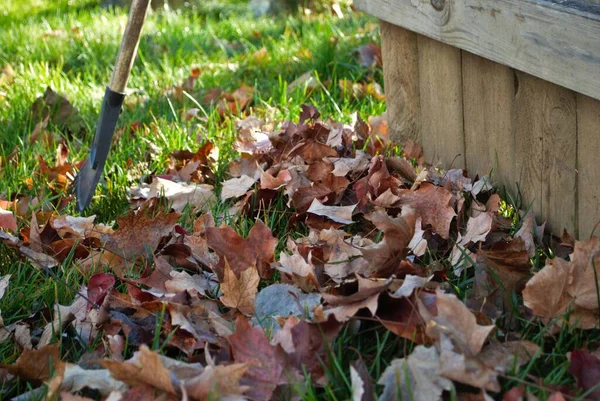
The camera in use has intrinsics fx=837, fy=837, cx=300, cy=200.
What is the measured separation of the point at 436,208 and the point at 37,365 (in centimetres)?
99

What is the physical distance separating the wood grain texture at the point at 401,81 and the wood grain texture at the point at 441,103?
0.04m

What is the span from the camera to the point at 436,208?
205 cm

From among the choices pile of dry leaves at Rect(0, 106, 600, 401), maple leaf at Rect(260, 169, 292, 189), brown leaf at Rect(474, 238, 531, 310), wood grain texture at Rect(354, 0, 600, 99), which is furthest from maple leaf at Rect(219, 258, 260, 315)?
wood grain texture at Rect(354, 0, 600, 99)

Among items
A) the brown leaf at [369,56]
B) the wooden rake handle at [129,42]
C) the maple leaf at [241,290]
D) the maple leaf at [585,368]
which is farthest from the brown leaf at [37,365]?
the brown leaf at [369,56]

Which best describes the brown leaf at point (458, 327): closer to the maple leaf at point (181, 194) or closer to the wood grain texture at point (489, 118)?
the wood grain texture at point (489, 118)

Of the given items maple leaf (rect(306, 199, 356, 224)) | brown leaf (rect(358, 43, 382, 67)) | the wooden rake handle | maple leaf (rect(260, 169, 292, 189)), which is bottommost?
brown leaf (rect(358, 43, 382, 67))

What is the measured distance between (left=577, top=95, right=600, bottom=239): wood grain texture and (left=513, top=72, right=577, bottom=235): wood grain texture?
21mm

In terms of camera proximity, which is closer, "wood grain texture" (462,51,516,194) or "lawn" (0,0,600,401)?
"lawn" (0,0,600,401)

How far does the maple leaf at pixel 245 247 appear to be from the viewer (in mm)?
1911

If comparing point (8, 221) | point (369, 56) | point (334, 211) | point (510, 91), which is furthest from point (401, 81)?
point (8, 221)

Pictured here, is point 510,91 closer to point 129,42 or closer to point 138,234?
point 138,234

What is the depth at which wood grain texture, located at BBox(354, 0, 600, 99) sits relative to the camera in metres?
1.77

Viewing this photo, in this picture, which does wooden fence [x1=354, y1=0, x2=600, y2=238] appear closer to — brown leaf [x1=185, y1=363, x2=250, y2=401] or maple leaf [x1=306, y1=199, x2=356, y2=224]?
maple leaf [x1=306, y1=199, x2=356, y2=224]

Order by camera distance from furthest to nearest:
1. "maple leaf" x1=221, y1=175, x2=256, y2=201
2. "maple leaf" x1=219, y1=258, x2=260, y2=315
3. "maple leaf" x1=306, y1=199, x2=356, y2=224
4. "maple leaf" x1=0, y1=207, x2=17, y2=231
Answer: "maple leaf" x1=221, y1=175, x2=256, y2=201 → "maple leaf" x1=0, y1=207, x2=17, y2=231 → "maple leaf" x1=306, y1=199, x2=356, y2=224 → "maple leaf" x1=219, y1=258, x2=260, y2=315
